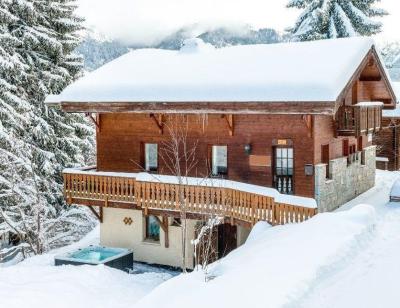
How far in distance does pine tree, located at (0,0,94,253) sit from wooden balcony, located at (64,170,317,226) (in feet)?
9.55

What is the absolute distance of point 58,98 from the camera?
2086 centimetres

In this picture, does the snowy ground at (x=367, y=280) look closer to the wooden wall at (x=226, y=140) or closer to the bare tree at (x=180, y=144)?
the wooden wall at (x=226, y=140)

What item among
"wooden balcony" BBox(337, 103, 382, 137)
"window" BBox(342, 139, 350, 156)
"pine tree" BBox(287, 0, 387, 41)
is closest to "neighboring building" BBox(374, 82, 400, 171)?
"pine tree" BBox(287, 0, 387, 41)

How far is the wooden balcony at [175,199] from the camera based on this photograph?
1573 centimetres

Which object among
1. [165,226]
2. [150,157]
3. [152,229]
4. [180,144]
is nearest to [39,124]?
[150,157]

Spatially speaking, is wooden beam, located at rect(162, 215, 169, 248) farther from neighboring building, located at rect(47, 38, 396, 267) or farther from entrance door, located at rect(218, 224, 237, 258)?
entrance door, located at rect(218, 224, 237, 258)

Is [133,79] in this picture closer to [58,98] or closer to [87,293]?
[58,98]

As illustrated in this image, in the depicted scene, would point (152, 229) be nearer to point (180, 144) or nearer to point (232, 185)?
point (180, 144)

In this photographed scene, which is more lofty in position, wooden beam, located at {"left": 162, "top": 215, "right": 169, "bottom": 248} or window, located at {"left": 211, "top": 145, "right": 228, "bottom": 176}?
window, located at {"left": 211, "top": 145, "right": 228, "bottom": 176}

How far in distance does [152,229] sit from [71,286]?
5.38m

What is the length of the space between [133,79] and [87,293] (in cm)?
830

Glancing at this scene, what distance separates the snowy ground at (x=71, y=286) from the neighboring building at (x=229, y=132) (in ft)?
7.88

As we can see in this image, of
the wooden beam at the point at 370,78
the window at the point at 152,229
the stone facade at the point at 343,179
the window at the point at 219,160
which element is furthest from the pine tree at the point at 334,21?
the window at the point at 152,229

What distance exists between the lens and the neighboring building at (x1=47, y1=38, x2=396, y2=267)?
16625 mm
